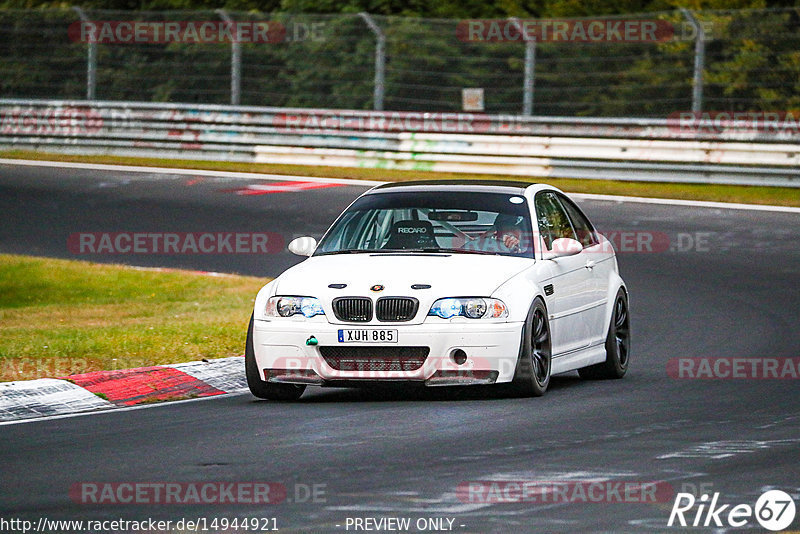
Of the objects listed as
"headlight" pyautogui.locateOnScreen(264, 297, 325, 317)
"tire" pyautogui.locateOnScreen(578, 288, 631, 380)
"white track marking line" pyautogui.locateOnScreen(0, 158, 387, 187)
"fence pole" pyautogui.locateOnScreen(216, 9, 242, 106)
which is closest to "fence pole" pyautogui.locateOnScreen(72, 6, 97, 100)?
"white track marking line" pyautogui.locateOnScreen(0, 158, 387, 187)

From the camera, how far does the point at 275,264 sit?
19312 mm

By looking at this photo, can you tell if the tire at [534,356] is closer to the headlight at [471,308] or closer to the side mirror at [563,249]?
the headlight at [471,308]

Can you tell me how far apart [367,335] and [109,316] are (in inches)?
278

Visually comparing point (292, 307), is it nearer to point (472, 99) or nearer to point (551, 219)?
point (551, 219)

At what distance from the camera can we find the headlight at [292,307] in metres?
10.0

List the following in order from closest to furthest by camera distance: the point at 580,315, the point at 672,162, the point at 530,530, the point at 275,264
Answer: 1. the point at 530,530
2. the point at 580,315
3. the point at 275,264
4. the point at 672,162

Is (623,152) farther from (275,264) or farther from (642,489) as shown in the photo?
(642,489)

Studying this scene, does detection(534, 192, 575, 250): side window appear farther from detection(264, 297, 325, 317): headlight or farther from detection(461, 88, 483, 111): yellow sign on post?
detection(461, 88, 483, 111): yellow sign on post

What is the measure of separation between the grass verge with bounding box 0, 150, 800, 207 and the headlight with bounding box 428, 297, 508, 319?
14129 mm

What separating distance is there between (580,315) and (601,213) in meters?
11.6

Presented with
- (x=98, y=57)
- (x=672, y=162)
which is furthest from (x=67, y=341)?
(x=98, y=57)

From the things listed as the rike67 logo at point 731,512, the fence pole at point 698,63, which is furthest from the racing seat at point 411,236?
the fence pole at point 698,63
